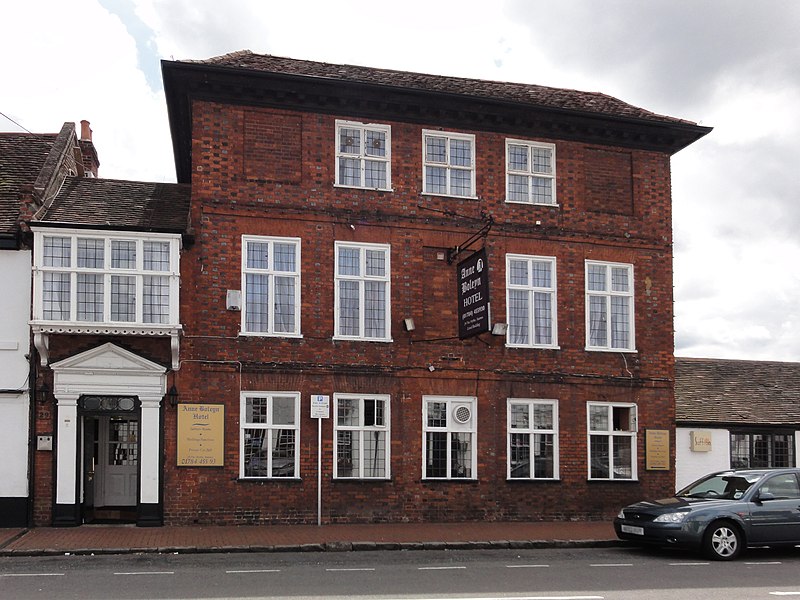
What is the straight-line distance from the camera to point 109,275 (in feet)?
59.1

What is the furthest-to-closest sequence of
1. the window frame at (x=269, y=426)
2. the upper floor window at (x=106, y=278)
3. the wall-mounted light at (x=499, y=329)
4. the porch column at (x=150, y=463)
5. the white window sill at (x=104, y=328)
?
the wall-mounted light at (x=499, y=329) → the window frame at (x=269, y=426) → the porch column at (x=150, y=463) → the upper floor window at (x=106, y=278) → the white window sill at (x=104, y=328)

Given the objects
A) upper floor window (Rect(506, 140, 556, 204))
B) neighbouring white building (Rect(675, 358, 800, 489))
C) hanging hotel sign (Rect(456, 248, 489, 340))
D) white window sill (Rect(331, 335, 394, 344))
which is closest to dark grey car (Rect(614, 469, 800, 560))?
hanging hotel sign (Rect(456, 248, 489, 340))

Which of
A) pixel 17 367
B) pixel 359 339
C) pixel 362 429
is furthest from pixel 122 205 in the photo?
pixel 362 429

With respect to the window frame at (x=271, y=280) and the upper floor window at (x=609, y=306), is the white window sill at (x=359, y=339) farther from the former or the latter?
the upper floor window at (x=609, y=306)

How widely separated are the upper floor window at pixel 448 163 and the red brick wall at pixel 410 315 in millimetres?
245

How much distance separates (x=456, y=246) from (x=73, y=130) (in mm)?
9877

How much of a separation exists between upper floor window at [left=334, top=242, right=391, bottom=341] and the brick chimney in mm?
9482

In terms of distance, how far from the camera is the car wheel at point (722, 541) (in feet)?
49.2

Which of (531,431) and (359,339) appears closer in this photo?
(359,339)

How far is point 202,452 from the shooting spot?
18547mm

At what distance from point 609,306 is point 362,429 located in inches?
254

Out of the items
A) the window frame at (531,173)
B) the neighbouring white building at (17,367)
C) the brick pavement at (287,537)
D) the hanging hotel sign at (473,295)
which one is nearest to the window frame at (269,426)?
the brick pavement at (287,537)

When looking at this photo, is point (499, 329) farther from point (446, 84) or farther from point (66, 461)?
point (66, 461)

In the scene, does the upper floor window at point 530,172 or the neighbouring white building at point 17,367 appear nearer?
the neighbouring white building at point 17,367
